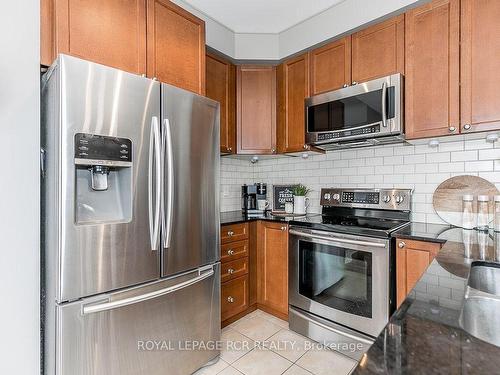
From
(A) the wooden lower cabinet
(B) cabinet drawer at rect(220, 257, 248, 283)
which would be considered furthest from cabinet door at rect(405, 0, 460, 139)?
(B) cabinet drawer at rect(220, 257, 248, 283)

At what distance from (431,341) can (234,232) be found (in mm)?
1951

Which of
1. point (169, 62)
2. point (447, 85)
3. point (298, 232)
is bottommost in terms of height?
point (298, 232)

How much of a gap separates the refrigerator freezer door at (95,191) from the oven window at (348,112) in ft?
Answer: 4.58

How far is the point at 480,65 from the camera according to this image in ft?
5.48

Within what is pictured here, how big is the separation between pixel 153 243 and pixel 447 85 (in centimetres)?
208

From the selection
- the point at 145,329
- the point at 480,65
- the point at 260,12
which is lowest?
the point at 145,329

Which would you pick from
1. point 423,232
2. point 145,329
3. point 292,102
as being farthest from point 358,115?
point 145,329

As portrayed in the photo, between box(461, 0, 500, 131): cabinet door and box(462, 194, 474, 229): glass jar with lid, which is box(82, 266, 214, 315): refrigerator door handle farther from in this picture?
box(461, 0, 500, 131): cabinet door

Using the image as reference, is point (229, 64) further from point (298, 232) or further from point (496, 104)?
point (496, 104)

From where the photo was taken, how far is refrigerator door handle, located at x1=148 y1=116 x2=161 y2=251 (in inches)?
58.0

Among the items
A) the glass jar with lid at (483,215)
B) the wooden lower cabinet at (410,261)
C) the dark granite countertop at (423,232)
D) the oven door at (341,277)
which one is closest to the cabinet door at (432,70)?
the glass jar with lid at (483,215)

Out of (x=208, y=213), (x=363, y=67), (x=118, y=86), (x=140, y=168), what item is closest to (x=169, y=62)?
(x=118, y=86)

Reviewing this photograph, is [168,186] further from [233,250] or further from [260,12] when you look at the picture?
[260,12]

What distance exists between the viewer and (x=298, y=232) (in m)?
2.24
